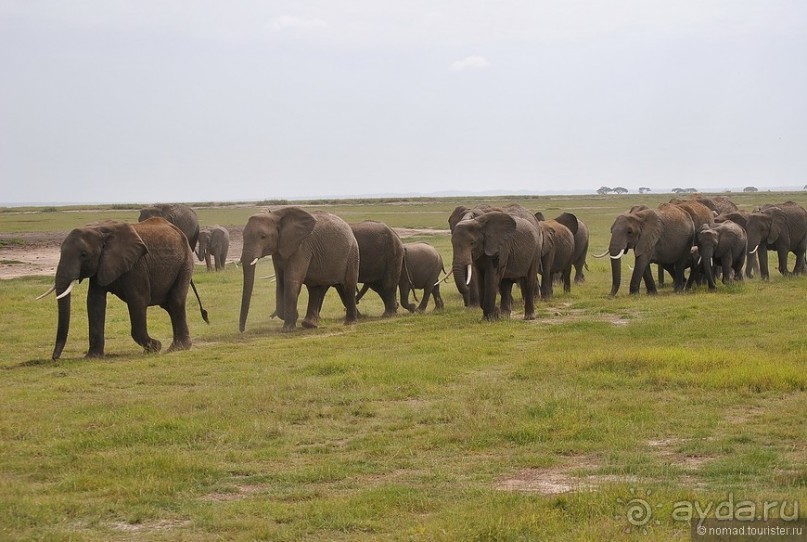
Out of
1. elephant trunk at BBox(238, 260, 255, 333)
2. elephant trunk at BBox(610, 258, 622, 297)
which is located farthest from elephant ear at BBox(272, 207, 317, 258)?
elephant trunk at BBox(610, 258, 622, 297)

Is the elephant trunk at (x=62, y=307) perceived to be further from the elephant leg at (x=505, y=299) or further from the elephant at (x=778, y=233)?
the elephant at (x=778, y=233)

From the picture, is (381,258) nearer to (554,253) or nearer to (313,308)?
(313,308)

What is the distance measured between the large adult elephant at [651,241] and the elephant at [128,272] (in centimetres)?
1137

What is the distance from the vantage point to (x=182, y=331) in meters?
18.3

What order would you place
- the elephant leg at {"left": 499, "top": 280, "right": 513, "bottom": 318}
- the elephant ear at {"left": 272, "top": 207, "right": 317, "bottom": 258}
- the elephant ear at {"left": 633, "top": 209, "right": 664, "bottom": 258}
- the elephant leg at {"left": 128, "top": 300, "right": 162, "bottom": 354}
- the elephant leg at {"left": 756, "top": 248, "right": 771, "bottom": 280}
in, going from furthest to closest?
1. the elephant leg at {"left": 756, "top": 248, "right": 771, "bottom": 280}
2. the elephant ear at {"left": 633, "top": 209, "right": 664, "bottom": 258}
3. the elephant leg at {"left": 499, "top": 280, "right": 513, "bottom": 318}
4. the elephant ear at {"left": 272, "top": 207, "right": 317, "bottom": 258}
5. the elephant leg at {"left": 128, "top": 300, "right": 162, "bottom": 354}

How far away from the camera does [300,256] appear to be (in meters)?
21.2

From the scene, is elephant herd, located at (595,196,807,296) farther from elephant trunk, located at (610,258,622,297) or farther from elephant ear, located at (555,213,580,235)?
elephant ear, located at (555,213,580,235)

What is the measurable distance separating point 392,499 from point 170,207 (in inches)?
1086

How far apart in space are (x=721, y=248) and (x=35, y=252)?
29.9 meters

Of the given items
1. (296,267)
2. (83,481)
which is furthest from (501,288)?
(83,481)

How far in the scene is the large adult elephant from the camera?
2608 centimetres

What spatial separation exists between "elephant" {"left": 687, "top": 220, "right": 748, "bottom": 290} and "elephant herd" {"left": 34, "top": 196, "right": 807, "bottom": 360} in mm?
34

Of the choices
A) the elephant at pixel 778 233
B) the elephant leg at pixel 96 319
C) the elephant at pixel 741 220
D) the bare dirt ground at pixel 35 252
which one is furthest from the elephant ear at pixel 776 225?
the bare dirt ground at pixel 35 252

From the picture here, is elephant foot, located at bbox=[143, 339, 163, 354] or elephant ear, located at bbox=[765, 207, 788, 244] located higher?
elephant ear, located at bbox=[765, 207, 788, 244]
